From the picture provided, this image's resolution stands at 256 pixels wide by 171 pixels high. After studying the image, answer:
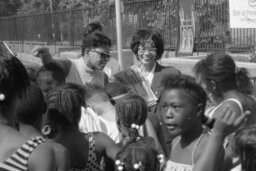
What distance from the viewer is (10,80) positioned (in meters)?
2.44

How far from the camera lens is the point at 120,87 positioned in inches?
165

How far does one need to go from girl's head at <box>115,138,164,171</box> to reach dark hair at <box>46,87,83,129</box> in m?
0.46

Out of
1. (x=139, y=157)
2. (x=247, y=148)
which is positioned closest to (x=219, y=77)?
(x=139, y=157)

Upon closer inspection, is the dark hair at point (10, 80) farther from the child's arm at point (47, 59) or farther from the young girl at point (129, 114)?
the child's arm at point (47, 59)

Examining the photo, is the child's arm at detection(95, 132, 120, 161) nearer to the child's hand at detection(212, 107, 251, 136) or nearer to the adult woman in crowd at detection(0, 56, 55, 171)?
the adult woman in crowd at detection(0, 56, 55, 171)

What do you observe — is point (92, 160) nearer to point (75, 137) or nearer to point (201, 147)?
point (75, 137)

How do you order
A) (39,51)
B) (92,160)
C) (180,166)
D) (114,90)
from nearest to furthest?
1. (180,166)
2. (92,160)
3. (114,90)
4. (39,51)

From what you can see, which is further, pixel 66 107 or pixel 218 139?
pixel 66 107

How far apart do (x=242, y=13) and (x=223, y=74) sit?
328 inches

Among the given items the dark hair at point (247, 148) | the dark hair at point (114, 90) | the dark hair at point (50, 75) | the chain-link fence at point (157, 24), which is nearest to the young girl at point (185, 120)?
the dark hair at point (247, 148)

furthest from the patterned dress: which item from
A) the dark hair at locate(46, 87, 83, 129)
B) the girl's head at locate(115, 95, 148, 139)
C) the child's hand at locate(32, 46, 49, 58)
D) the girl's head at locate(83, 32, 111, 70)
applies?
the girl's head at locate(83, 32, 111, 70)

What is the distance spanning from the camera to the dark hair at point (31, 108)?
3012mm

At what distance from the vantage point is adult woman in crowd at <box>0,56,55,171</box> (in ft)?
7.79

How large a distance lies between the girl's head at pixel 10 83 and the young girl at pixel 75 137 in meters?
0.84
